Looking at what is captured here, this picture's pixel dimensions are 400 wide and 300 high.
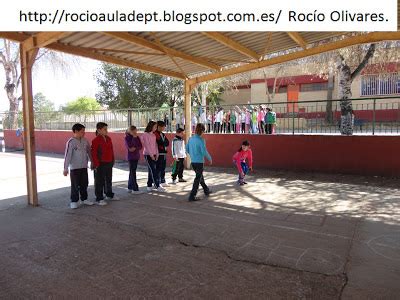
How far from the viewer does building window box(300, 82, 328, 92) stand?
96.0 ft

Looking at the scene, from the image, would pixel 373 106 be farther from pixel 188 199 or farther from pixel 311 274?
pixel 311 274

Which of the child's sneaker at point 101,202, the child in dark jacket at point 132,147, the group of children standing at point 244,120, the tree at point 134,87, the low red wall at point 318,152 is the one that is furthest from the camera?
the tree at point 134,87

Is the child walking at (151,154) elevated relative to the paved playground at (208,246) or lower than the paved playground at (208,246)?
elevated

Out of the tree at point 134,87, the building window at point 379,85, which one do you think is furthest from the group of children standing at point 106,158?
the building window at point 379,85

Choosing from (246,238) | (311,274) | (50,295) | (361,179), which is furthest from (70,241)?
(361,179)

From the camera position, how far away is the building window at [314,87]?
29.3 m

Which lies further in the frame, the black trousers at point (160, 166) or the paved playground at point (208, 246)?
the black trousers at point (160, 166)

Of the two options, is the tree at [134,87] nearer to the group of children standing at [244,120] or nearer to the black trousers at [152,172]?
the group of children standing at [244,120]

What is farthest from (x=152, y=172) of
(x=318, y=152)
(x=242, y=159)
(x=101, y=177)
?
(x=318, y=152)

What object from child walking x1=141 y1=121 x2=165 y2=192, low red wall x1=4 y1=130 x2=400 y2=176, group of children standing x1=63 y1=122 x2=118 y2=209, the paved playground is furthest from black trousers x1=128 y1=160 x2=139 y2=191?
low red wall x1=4 y1=130 x2=400 y2=176

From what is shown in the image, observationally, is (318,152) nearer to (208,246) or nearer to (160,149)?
(160,149)

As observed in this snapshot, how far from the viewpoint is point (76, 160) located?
6.18 m

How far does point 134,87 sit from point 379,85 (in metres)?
18.0

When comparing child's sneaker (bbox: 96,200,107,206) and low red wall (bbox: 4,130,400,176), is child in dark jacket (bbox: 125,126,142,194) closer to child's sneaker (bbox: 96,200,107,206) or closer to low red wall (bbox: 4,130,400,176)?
child's sneaker (bbox: 96,200,107,206)
